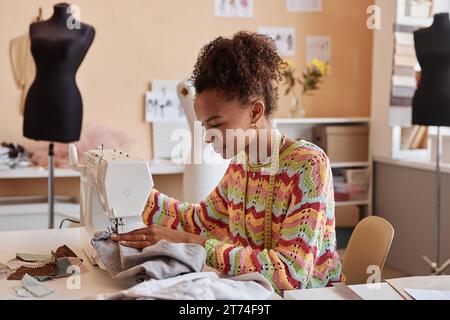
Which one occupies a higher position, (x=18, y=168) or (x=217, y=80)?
(x=217, y=80)

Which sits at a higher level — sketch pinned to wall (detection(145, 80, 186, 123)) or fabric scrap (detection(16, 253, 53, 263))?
sketch pinned to wall (detection(145, 80, 186, 123))

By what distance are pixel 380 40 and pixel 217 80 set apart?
2657mm

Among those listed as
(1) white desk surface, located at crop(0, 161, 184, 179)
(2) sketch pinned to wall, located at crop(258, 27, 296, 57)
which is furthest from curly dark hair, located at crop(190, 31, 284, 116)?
(2) sketch pinned to wall, located at crop(258, 27, 296, 57)

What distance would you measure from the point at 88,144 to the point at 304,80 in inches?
61.8

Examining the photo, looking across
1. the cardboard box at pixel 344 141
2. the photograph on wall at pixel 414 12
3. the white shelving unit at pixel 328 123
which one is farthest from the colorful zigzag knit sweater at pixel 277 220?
the photograph on wall at pixel 414 12

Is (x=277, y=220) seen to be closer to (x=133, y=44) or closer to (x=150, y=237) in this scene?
(x=150, y=237)

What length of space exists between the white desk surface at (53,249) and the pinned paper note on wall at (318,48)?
2692 mm

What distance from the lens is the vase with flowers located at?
3.84 m

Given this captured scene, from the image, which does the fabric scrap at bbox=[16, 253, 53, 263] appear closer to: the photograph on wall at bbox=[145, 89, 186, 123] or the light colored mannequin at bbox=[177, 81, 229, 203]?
the light colored mannequin at bbox=[177, 81, 229, 203]

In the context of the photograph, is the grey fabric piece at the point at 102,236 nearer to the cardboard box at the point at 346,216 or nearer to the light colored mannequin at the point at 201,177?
the light colored mannequin at the point at 201,177

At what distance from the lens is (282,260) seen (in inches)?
53.9

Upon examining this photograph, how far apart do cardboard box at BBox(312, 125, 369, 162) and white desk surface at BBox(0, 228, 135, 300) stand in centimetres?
240

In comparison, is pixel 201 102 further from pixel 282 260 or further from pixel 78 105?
pixel 78 105
